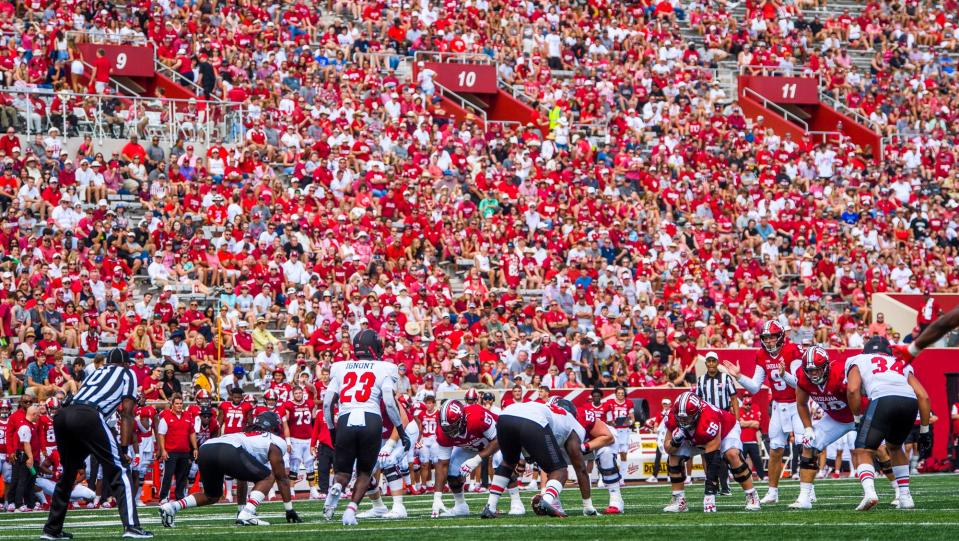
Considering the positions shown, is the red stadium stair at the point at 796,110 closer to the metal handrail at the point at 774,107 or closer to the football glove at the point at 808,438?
the metal handrail at the point at 774,107

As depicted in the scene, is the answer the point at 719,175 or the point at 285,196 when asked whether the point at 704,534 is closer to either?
the point at 285,196

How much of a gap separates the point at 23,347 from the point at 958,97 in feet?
83.0

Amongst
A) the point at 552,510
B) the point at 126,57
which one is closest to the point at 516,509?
the point at 552,510

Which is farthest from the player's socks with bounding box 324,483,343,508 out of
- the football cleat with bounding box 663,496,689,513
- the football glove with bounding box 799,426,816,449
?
the football glove with bounding box 799,426,816,449

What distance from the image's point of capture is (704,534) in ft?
36.8

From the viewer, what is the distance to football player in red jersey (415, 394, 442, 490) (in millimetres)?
21594

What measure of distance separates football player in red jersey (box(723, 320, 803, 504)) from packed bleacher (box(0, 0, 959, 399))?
5668 mm

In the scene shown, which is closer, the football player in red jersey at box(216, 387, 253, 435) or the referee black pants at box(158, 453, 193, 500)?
the referee black pants at box(158, 453, 193, 500)

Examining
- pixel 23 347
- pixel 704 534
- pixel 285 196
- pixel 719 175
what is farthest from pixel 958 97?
pixel 704 534

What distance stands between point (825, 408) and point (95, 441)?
6.66 m

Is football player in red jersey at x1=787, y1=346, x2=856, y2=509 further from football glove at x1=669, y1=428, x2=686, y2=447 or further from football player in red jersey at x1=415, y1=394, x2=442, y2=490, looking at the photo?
football player in red jersey at x1=415, y1=394, x2=442, y2=490

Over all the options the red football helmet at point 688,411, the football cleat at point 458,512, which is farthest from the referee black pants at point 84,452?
the red football helmet at point 688,411

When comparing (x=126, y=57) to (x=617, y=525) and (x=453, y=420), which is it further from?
(x=617, y=525)

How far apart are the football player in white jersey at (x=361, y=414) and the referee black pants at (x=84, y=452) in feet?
6.60
